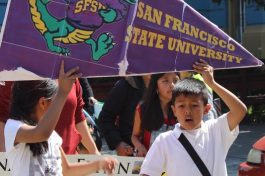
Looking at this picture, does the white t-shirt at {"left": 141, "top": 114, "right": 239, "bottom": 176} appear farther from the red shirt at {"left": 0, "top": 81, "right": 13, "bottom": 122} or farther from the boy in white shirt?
the red shirt at {"left": 0, "top": 81, "right": 13, "bottom": 122}

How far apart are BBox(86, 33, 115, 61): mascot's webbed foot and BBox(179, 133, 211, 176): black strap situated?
0.69m

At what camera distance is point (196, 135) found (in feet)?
12.1

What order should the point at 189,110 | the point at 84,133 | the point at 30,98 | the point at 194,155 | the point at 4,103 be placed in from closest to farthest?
the point at 30,98
the point at 194,155
the point at 189,110
the point at 4,103
the point at 84,133

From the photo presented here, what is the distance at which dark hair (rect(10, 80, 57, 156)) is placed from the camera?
3.46 m

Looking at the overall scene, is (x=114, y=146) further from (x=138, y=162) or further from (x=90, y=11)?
(x=90, y=11)

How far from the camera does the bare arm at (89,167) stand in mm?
3715

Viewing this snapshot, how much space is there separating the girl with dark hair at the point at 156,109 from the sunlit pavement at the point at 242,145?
4.91m

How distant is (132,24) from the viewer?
3.41 meters

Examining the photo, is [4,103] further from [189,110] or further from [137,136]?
[189,110]

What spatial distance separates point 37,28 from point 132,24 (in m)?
0.49

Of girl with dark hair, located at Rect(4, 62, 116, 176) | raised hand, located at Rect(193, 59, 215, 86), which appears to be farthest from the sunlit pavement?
girl with dark hair, located at Rect(4, 62, 116, 176)

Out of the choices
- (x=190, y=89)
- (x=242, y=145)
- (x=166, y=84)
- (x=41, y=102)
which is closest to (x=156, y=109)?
(x=166, y=84)

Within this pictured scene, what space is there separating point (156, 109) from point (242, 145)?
8.04 meters

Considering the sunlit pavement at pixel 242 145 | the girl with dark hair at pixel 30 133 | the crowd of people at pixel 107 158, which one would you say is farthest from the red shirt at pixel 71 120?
the sunlit pavement at pixel 242 145
